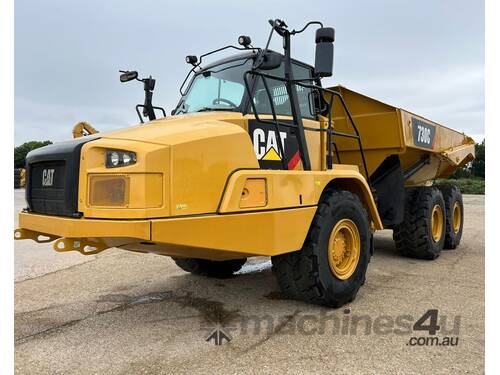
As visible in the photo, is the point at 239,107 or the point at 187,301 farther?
the point at 187,301

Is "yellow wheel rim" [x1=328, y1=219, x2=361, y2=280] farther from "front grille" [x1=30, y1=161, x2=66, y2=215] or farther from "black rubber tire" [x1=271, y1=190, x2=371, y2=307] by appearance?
"front grille" [x1=30, y1=161, x2=66, y2=215]

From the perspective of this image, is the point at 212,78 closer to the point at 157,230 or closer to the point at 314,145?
the point at 314,145

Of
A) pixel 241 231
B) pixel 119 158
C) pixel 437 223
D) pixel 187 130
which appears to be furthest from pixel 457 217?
pixel 119 158

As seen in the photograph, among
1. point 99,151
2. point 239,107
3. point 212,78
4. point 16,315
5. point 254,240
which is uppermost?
point 212,78

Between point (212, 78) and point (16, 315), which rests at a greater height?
point (212, 78)

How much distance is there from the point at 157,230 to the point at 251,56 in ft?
7.13

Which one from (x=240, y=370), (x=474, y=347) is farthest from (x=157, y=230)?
(x=474, y=347)

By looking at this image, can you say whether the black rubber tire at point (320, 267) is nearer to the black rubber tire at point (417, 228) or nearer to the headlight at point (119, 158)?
the headlight at point (119, 158)

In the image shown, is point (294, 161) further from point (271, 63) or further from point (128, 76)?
point (128, 76)

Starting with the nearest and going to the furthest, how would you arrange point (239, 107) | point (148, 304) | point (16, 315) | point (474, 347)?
point (474, 347)
point (239, 107)
point (16, 315)
point (148, 304)

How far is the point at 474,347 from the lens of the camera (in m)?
3.27

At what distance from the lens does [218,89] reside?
423 centimetres

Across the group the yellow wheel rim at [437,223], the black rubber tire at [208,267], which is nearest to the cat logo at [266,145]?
the black rubber tire at [208,267]

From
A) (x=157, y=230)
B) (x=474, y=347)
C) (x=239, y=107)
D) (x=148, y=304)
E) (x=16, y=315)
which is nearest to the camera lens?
(x=157, y=230)
